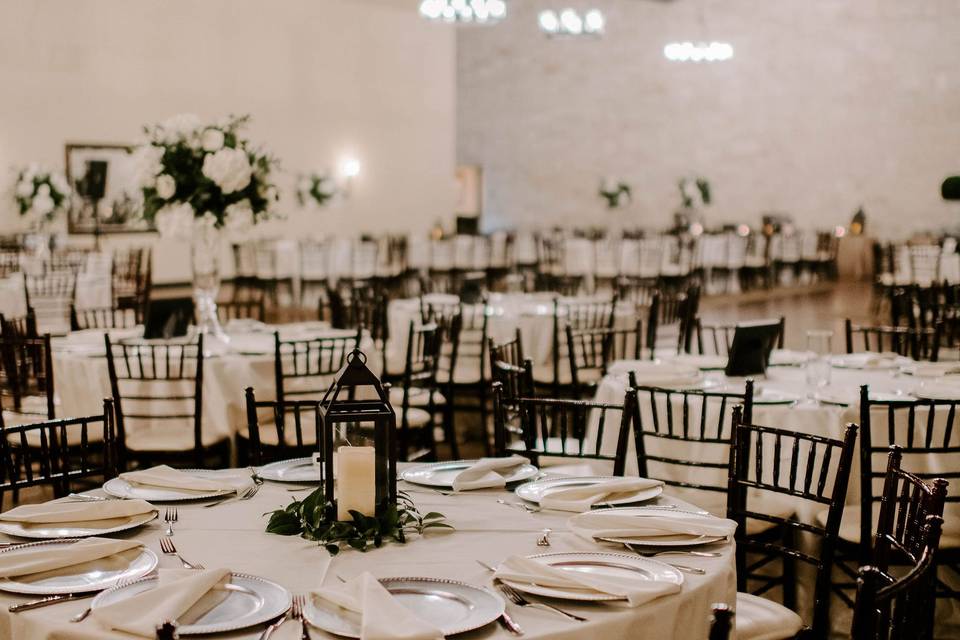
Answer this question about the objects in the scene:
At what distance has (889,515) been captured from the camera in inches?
83.8

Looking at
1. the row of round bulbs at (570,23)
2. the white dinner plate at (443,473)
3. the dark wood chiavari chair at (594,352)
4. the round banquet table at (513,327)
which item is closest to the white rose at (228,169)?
the dark wood chiavari chair at (594,352)

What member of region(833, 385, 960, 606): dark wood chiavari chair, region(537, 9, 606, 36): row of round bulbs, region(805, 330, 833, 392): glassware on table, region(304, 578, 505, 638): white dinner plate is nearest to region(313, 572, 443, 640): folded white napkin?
region(304, 578, 505, 638): white dinner plate

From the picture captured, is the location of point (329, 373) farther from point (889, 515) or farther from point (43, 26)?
point (43, 26)

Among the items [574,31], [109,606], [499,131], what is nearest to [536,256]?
[574,31]

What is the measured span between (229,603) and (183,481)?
0.72 metres

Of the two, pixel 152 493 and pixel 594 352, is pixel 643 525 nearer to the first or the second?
pixel 152 493

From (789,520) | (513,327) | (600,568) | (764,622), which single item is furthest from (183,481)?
(513,327)

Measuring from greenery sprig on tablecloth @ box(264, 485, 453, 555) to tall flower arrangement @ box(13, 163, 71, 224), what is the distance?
Answer: 31.3ft

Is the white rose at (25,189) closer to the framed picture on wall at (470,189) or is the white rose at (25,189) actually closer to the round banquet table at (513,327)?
the round banquet table at (513,327)

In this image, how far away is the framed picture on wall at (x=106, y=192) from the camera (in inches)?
500

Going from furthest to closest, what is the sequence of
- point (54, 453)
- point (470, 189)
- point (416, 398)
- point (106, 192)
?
point (470, 189) → point (106, 192) → point (416, 398) → point (54, 453)

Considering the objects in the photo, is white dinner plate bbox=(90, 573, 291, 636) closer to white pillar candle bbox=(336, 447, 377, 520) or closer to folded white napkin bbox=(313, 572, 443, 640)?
folded white napkin bbox=(313, 572, 443, 640)

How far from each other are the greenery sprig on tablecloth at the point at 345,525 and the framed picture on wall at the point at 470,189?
17.6 m

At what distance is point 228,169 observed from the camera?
4.59 m
